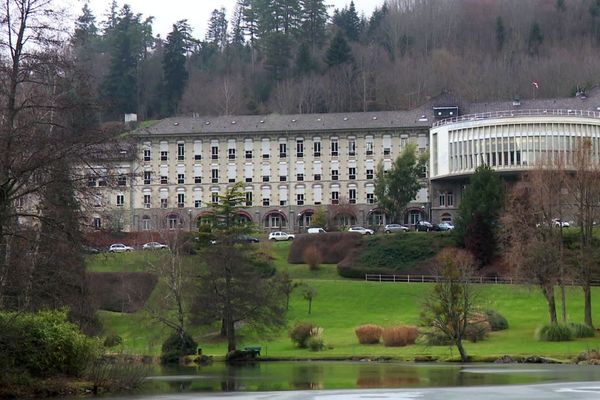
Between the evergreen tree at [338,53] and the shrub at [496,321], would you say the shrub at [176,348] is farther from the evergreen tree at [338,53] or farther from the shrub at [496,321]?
the evergreen tree at [338,53]

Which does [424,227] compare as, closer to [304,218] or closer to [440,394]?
[304,218]

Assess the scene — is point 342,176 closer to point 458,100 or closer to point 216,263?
point 458,100

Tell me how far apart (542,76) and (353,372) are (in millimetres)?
150544

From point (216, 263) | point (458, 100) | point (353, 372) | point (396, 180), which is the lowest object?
point (353, 372)

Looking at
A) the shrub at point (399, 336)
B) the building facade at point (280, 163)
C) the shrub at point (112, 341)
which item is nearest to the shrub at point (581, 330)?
the shrub at point (399, 336)

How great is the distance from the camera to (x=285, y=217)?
140m

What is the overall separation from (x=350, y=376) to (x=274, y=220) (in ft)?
311

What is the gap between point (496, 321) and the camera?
73.7 meters

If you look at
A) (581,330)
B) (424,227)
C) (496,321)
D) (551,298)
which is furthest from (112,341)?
(424,227)

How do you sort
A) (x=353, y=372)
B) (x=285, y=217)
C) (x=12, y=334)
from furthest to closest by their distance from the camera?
(x=285, y=217)
(x=353, y=372)
(x=12, y=334)

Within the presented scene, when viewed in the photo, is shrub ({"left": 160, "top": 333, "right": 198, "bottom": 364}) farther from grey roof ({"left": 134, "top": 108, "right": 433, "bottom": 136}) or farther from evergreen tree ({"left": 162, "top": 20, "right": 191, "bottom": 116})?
evergreen tree ({"left": 162, "top": 20, "right": 191, "bottom": 116})

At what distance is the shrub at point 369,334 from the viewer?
6912 centimetres

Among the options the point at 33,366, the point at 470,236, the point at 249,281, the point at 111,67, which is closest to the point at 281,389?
the point at 33,366

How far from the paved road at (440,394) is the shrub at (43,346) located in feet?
8.48
